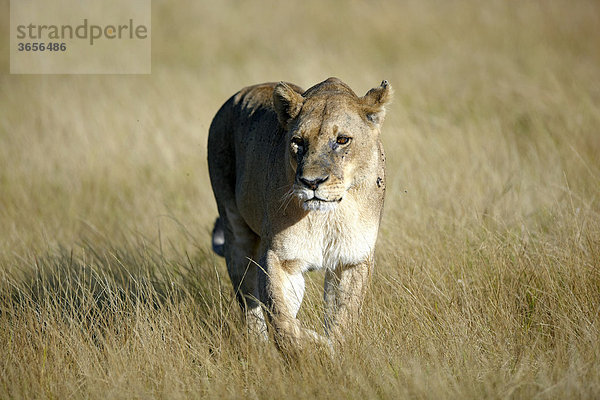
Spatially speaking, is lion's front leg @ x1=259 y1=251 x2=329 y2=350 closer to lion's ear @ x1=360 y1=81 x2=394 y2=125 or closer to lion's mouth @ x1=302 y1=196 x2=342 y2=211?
lion's mouth @ x1=302 y1=196 x2=342 y2=211

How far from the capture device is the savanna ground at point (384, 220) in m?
4.31

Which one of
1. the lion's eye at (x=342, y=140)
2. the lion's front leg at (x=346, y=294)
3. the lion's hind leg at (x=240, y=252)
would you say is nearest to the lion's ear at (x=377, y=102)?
the lion's eye at (x=342, y=140)

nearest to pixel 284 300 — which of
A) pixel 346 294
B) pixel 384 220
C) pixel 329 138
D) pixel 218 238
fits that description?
pixel 346 294

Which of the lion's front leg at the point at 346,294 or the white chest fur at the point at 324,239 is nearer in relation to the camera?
the white chest fur at the point at 324,239

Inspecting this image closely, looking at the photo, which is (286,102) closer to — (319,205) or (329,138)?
(329,138)

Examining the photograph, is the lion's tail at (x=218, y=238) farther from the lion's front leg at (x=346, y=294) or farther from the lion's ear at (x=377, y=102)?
the lion's ear at (x=377, y=102)

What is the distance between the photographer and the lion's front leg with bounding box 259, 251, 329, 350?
4.29 metres

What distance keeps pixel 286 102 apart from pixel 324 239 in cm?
85

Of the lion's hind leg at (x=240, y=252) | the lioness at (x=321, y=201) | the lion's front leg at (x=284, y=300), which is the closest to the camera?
the lioness at (x=321, y=201)

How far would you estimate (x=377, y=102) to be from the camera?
4477 millimetres

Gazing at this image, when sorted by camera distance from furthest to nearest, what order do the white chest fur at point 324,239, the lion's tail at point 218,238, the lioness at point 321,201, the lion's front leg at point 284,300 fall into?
1. the lion's tail at point 218,238
2. the white chest fur at point 324,239
3. the lion's front leg at point 284,300
4. the lioness at point 321,201

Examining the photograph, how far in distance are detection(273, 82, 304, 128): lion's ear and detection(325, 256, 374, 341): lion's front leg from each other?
0.97 m

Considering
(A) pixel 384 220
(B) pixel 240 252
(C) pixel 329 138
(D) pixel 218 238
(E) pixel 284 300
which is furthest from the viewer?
(A) pixel 384 220

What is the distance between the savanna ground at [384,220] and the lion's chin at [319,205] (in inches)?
32.2
